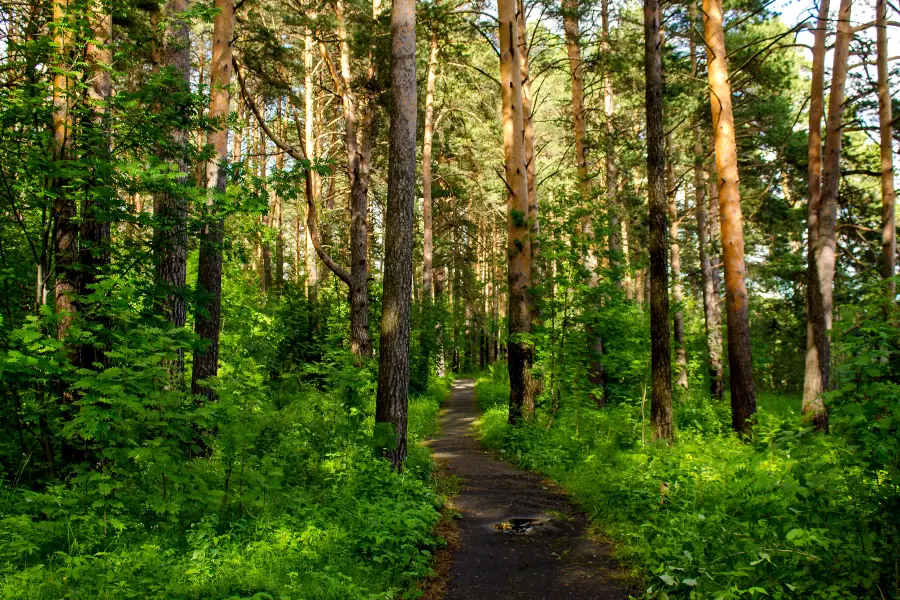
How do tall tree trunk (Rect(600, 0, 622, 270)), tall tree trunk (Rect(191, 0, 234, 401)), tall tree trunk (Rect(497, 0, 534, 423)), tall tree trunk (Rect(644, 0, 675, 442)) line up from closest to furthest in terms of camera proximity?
tall tree trunk (Rect(644, 0, 675, 442)) < tall tree trunk (Rect(191, 0, 234, 401)) < tall tree trunk (Rect(497, 0, 534, 423)) < tall tree trunk (Rect(600, 0, 622, 270))

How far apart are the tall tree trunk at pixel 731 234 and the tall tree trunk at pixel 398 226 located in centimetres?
655

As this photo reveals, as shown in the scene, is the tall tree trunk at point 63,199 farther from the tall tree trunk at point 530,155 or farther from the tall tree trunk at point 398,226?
the tall tree trunk at point 530,155

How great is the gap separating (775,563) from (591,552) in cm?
203

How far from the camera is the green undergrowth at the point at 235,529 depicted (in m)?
3.88

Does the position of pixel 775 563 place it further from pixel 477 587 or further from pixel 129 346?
pixel 129 346

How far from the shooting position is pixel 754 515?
5055 mm

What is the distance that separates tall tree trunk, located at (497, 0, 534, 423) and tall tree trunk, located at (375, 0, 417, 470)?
475 centimetres

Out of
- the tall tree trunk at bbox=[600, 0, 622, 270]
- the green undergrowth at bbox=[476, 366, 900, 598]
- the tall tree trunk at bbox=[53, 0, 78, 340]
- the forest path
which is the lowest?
the forest path

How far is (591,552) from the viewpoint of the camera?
5789 mm

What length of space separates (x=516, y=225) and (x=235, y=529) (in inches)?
342

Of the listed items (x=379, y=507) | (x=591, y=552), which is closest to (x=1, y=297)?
(x=379, y=507)

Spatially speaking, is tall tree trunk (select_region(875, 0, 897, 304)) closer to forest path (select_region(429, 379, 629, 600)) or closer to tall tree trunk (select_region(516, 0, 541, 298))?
tall tree trunk (select_region(516, 0, 541, 298))

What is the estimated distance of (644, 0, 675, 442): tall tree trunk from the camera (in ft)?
28.7

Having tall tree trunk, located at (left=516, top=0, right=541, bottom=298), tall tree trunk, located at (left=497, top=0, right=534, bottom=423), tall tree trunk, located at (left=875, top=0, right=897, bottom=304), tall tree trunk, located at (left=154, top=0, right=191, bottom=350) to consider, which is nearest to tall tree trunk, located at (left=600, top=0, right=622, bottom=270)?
tall tree trunk, located at (left=516, top=0, right=541, bottom=298)
